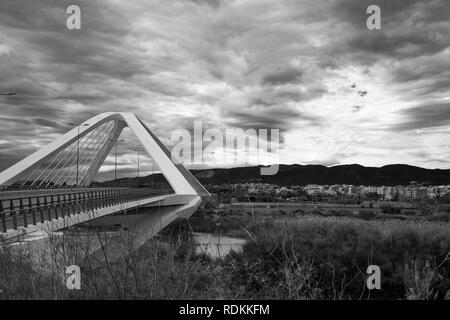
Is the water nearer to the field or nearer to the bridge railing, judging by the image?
the field

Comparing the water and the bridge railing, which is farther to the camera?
the bridge railing

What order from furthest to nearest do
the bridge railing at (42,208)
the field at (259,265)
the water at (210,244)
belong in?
the bridge railing at (42,208)
the water at (210,244)
the field at (259,265)

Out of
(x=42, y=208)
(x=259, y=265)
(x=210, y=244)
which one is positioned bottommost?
(x=259, y=265)

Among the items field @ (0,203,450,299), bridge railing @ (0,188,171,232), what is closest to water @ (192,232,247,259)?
field @ (0,203,450,299)

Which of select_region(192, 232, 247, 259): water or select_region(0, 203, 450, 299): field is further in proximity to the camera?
select_region(192, 232, 247, 259): water

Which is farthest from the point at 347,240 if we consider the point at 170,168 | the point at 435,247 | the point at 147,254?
the point at 170,168

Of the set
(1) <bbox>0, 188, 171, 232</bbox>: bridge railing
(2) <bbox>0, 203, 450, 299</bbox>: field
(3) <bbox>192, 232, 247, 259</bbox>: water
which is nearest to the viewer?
(2) <bbox>0, 203, 450, 299</bbox>: field

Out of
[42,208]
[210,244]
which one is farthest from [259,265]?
[42,208]

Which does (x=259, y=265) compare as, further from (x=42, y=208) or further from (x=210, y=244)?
(x=42, y=208)

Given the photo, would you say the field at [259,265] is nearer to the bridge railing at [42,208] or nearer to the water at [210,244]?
the water at [210,244]

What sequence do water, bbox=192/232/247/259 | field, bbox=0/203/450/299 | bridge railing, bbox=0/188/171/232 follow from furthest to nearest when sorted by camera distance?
bridge railing, bbox=0/188/171/232
water, bbox=192/232/247/259
field, bbox=0/203/450/299

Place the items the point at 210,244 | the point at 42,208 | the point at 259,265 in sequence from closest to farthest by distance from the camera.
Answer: the point at 210,244, the point at 259,265, the point at 42,208

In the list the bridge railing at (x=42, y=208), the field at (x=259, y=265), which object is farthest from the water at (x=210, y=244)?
the bridge railing at (x=42, y=208)
